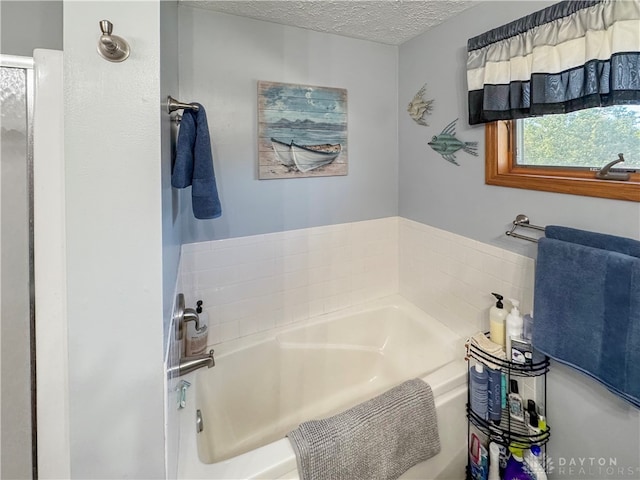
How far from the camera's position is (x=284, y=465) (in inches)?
43.2

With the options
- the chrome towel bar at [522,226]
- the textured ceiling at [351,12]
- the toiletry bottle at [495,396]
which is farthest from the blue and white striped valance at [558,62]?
the toiletry bottle at [495,396]

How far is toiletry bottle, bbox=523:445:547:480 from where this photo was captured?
4.52ft

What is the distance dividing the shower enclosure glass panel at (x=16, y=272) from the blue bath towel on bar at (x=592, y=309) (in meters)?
1.70

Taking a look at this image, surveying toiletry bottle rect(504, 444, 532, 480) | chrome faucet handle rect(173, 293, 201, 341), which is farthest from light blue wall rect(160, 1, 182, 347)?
toiletry bottle rect(504, 444, 532, 480)

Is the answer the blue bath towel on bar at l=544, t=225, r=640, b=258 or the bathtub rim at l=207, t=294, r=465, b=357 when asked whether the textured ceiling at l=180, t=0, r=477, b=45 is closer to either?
the blue bath towel on bar at l=544, t=225, r=640, b=258

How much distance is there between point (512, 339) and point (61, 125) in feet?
5.84

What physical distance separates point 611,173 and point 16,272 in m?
1.89

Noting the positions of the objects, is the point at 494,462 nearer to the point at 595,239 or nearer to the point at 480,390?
the point at 480,390

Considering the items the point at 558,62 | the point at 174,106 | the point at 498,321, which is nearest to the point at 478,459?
the point at 498,321

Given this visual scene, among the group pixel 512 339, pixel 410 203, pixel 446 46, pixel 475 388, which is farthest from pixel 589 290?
pixel 446 46

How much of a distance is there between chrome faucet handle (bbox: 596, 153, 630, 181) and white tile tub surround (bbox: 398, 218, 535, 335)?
45 centimetres

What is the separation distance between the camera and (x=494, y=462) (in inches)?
57.2

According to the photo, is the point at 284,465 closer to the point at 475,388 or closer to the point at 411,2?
the point at 475,388

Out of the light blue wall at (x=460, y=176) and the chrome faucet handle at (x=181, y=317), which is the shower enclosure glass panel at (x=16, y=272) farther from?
the light blue wall at (x=460, y=176)
